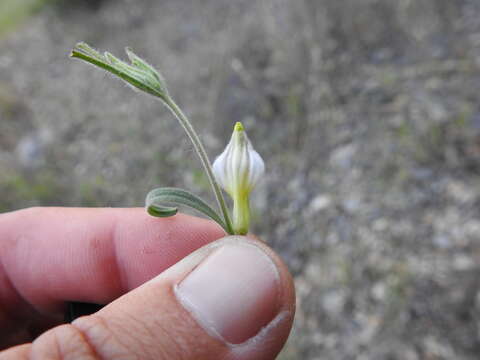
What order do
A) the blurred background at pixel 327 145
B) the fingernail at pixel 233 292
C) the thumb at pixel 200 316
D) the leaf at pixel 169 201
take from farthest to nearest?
the blurred background at pixel 327 145 < the leaf at pixel 169 201 < the fingernail at pixel 233 292 < the thumb at pixel 200 316

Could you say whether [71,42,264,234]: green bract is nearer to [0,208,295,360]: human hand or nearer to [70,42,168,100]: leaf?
[70,42,168,100]: leaf

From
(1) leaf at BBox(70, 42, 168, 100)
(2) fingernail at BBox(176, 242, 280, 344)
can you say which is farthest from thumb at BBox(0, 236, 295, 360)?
(1) leaf at BBox(70, 42, 168, 100)

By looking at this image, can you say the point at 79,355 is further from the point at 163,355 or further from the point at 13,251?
the point at 13,251

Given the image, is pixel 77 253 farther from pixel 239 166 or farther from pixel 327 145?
pixel 327 145

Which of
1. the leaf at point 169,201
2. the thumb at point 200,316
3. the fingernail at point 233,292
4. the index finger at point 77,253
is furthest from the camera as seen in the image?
the index finger at point 77,253

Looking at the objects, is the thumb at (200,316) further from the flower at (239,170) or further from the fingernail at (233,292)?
the flower at (239,170)

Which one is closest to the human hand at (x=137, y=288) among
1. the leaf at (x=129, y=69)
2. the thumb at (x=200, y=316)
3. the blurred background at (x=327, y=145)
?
the thumb at (x=200, y=316)

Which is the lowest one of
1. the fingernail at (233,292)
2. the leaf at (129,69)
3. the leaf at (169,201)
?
the fingernail at (233,292)
